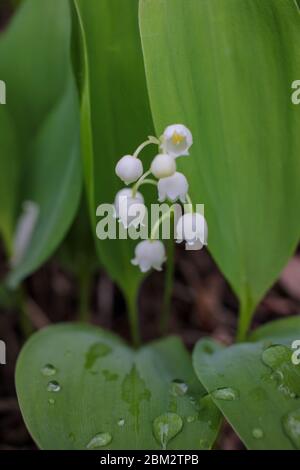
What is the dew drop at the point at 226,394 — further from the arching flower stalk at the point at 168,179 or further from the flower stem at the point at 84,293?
the flower stem at the point at 84,293

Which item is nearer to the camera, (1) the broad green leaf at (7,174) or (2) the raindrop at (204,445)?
(2) the raindrop at (204,445)

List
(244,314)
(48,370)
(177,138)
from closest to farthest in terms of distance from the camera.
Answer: (177,138)
(48,370)
(244,314)

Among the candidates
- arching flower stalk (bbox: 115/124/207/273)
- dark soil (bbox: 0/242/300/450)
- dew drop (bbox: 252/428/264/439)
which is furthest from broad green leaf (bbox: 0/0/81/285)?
dew drop (bbox: 252/428/264/439)

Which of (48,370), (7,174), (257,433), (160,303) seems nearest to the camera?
(257,433)

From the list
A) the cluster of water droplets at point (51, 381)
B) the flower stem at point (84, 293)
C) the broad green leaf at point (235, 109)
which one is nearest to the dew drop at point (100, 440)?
the cluster of water droplets at point (51, 381)

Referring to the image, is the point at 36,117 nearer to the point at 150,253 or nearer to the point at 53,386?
the point at 150,253

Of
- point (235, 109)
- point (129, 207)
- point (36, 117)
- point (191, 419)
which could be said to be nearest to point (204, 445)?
point (191, 419)
